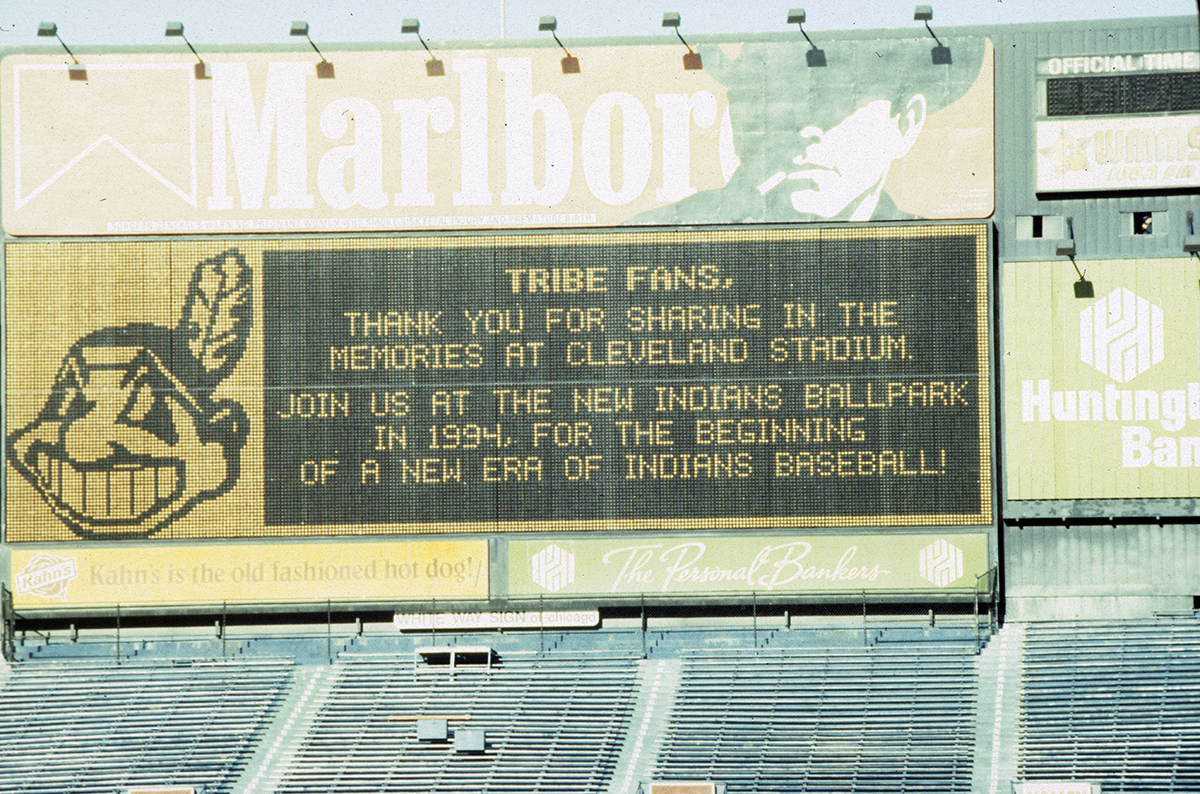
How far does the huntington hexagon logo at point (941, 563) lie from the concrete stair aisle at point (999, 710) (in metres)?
1.56

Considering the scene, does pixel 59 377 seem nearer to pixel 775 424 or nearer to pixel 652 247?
pixel 652 247

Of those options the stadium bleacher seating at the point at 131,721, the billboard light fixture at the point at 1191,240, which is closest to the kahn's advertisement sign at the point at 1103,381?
the billboard light fixture at the point at 1191,240

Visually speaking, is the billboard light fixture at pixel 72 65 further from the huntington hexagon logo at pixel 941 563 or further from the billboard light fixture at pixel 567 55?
the huntington hexagon logo at pixel 941 563

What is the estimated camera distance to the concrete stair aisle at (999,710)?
90.2 feet

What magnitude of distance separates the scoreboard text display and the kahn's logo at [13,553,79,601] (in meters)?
0.63

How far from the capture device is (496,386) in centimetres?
2956

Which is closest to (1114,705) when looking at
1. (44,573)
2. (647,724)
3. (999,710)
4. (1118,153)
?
(999,710)

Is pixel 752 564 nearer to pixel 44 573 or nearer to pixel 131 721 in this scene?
pixel 131 721

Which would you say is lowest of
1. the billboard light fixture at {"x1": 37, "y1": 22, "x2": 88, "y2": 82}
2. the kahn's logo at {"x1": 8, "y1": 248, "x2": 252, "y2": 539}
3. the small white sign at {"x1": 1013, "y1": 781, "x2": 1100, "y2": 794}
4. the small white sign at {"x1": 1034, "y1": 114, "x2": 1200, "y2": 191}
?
the small white sign at {"x1": 1013, "y1": 781, "x2": 1100, "y2": 794}

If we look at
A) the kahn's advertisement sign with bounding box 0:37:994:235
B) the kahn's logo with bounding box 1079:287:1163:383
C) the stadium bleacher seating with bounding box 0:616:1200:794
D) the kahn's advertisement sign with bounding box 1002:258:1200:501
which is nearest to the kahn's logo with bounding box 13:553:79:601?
the stadium bleacher seating with bounding box 0:616:1200:794

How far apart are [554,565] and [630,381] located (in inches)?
157

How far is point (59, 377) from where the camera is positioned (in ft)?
96.9

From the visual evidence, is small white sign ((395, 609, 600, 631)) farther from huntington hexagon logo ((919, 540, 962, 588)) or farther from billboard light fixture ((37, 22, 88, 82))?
billboard light fixture ((37, 22, 88, 82))

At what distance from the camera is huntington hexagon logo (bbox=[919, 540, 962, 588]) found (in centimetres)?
2945
